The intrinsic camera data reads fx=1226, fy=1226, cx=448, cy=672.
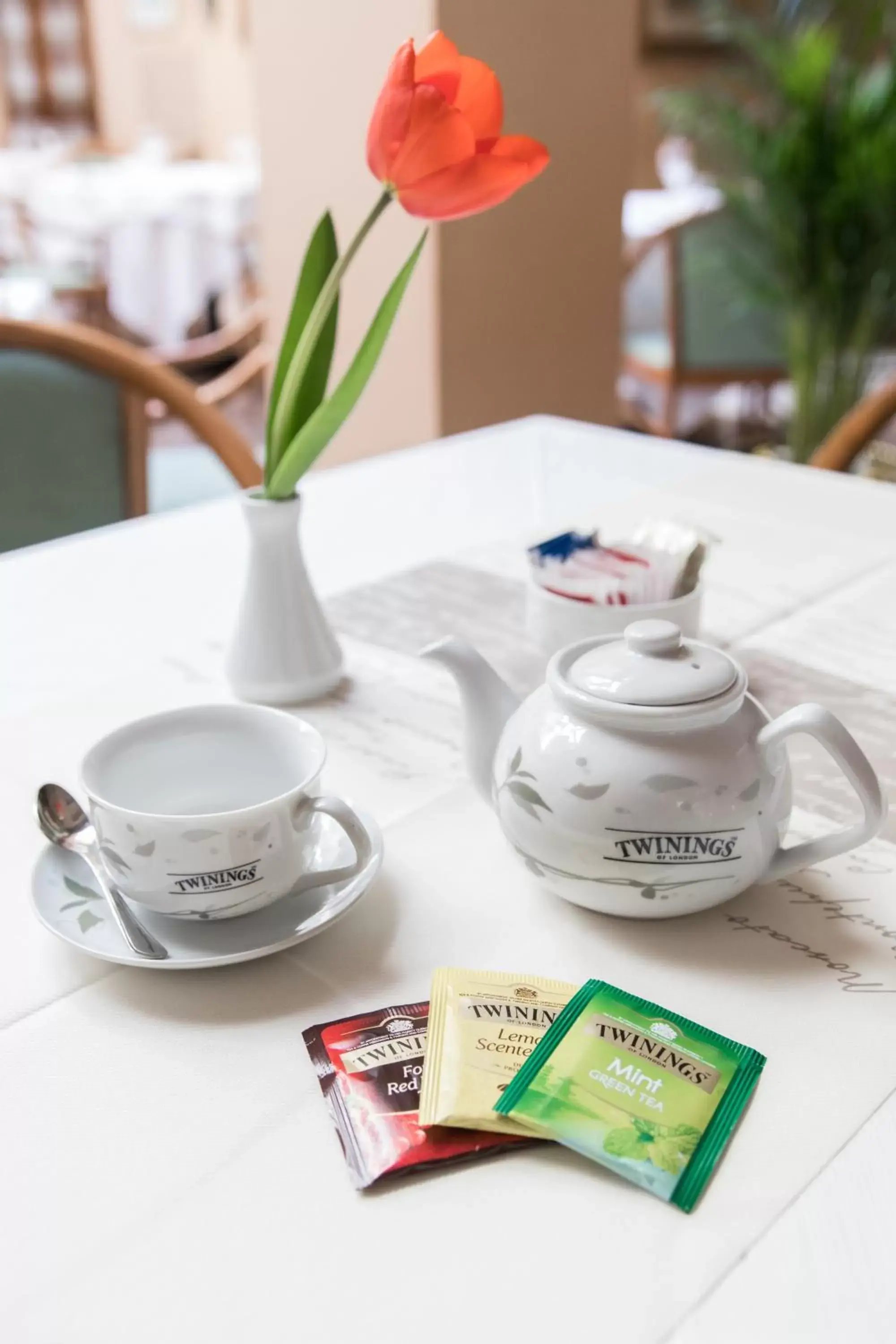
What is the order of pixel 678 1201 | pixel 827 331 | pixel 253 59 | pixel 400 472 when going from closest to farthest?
pixel 678 1201
pixel 400 472
pixel 253 59
pixel 827 331

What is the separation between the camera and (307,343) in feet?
2.19

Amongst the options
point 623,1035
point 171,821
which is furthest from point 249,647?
point 623,1035

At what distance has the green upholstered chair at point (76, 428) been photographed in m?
1.16

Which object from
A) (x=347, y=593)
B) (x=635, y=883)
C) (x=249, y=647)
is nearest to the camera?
(x=635, y=883)

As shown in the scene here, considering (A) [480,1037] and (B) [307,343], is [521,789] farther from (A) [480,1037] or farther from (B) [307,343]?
(B) [307,343]

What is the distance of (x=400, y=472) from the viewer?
1151 millimetres

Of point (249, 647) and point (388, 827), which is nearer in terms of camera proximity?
point (388, 827)

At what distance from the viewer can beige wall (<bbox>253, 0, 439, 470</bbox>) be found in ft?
5.96

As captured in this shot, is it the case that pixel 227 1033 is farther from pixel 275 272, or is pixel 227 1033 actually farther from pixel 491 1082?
pixel 275 272

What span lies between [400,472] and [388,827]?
614 mm

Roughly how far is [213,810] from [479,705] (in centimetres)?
13

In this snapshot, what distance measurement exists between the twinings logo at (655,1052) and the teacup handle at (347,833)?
12 centimetres

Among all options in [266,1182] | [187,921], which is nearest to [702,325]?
[187,921]

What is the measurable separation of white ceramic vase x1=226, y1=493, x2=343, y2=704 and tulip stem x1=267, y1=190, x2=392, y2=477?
3 centimetres
